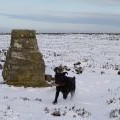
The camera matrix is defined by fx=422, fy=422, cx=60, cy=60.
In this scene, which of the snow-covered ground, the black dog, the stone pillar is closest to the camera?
the snow-covered ground

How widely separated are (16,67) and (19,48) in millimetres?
883

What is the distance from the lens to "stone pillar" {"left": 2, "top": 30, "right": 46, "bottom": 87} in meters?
19.1

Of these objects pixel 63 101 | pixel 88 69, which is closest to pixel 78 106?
pixel 63 101

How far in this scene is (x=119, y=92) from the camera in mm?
17453

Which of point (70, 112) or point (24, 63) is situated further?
point (24, 63)

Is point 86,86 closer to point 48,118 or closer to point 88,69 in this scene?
point 88,69

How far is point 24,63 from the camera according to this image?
63.3ft

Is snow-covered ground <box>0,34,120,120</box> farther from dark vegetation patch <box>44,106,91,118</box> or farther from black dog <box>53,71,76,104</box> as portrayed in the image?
black dog <box>53,71,76,104</box>

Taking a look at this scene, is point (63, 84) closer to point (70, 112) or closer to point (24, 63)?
point (70, 112)

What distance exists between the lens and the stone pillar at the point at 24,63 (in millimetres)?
19125

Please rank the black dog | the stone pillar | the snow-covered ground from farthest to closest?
the stone pillar < the black dog < the snow-covered ground

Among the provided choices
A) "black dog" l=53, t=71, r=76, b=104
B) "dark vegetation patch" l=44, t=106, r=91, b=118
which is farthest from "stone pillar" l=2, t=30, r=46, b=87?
"dark vegetation patch" l=44, t=106, r=91, b=118

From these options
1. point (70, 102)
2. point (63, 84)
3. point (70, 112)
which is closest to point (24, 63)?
point (63, 84)

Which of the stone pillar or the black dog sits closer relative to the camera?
the black dog
